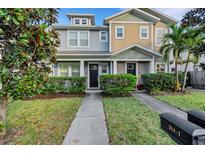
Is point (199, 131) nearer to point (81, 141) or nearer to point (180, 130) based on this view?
point (180, 130)

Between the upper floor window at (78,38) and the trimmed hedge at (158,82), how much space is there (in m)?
6.24

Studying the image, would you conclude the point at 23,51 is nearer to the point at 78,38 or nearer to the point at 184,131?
the point at 184,131

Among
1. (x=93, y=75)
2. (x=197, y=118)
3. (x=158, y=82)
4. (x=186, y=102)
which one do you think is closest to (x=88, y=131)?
(x=197, y=118)

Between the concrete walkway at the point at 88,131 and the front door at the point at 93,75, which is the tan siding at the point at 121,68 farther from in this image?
the concrete walkway at the point at 88,131

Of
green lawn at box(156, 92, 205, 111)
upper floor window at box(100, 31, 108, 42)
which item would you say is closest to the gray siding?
upper floor window at box(100, 31, 108, 42)

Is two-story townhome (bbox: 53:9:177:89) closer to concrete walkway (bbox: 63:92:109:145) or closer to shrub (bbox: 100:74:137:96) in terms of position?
shrub (bbox: 100:74:137:96)

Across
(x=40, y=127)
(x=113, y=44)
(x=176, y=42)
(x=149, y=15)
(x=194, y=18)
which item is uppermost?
(x=149, y=15)

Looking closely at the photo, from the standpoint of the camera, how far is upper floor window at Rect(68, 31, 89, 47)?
15312mm

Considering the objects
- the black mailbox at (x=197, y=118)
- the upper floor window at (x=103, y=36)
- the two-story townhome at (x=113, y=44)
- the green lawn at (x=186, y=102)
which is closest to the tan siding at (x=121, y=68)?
the two-story townhome at (x=113, y=44)

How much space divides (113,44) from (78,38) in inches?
118

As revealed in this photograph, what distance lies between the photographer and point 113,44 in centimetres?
1492

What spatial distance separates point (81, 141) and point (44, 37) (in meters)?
2.36

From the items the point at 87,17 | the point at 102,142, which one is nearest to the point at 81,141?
the point at 102,142

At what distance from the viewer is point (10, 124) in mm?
5195
